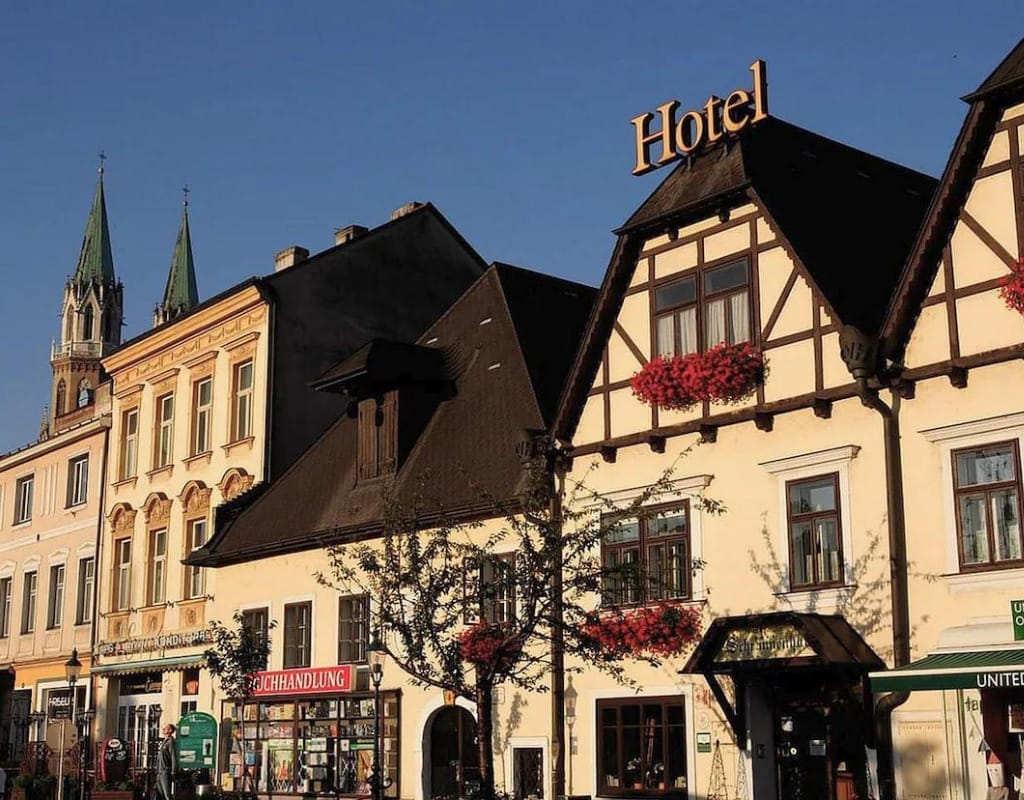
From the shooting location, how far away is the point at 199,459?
1585 inches

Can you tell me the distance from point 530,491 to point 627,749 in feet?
16.8

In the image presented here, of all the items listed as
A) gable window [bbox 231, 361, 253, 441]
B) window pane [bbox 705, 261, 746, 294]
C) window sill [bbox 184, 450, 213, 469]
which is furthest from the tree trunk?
window sill [bbox 184, 450, 213, 469]

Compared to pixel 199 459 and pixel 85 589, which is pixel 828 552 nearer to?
pixel 199 459

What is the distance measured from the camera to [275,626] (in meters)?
33.8

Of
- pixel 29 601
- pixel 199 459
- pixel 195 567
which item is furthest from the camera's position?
pixel 29 601

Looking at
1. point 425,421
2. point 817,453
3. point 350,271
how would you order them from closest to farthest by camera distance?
point 817,453 → point 425,421 → point 350,271

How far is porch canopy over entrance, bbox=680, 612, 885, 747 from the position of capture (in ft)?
70.1

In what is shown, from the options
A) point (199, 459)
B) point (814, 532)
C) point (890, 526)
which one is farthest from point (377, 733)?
point (199, 459)

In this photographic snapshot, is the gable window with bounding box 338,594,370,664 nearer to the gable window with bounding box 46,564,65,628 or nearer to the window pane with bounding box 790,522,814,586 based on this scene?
the window pane with bounding box 790,522,814,586

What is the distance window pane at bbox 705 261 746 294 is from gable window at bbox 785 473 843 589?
3.63m

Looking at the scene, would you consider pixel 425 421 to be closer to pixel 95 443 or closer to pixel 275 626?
pixel 275 626

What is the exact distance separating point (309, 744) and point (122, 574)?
13.5m

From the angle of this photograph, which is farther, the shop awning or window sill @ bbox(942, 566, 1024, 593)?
the shop awning

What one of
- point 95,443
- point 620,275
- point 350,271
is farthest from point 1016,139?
point 95,443
